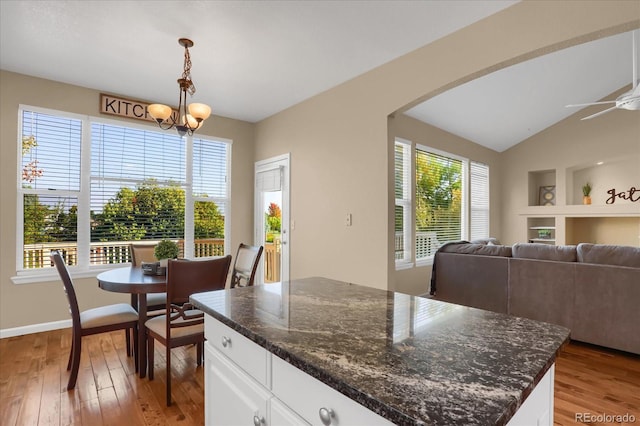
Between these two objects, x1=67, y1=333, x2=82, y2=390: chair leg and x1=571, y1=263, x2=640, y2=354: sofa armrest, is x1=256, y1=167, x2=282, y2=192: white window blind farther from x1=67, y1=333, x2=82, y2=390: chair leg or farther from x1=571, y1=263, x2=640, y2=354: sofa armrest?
x1=571, y1=263, x2=640, y2=354: sofa armrest

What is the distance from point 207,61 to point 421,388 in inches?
133

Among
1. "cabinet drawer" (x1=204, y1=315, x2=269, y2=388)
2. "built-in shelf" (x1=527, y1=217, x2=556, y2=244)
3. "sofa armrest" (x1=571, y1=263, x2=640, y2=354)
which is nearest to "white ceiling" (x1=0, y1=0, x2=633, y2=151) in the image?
"cabinet drawer" (x1=204, y1=315, x2=269, y2=388)

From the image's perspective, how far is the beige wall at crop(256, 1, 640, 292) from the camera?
2244 millimetres

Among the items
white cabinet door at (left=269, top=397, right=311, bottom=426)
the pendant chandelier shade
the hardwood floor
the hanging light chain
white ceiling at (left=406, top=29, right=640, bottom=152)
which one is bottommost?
the hardwood floor

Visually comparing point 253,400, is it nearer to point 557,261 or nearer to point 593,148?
point 557,261

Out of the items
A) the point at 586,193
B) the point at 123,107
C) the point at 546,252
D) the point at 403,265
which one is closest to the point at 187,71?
the point at 123,107

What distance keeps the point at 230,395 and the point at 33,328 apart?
3.63 metres

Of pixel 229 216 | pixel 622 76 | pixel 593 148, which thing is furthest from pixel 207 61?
pixel 593 148

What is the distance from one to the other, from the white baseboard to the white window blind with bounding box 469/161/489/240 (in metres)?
6.16

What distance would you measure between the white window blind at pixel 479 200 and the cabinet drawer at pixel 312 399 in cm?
591

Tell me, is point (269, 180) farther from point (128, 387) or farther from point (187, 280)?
point (128, 387)

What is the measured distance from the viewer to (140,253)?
11.4 ft

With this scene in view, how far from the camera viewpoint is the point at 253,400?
3.61 feet

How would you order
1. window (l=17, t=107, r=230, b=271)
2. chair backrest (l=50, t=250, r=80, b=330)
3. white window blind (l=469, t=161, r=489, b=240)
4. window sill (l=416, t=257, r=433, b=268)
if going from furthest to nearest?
white window blind (l=469, t=161, r=489, b=240)
window sill (l=416, t=257, r=433, b=268)
window (l=17, t=107, r=230, b=271)
chair backrest (l=50, t=250, r=80, b=330)
